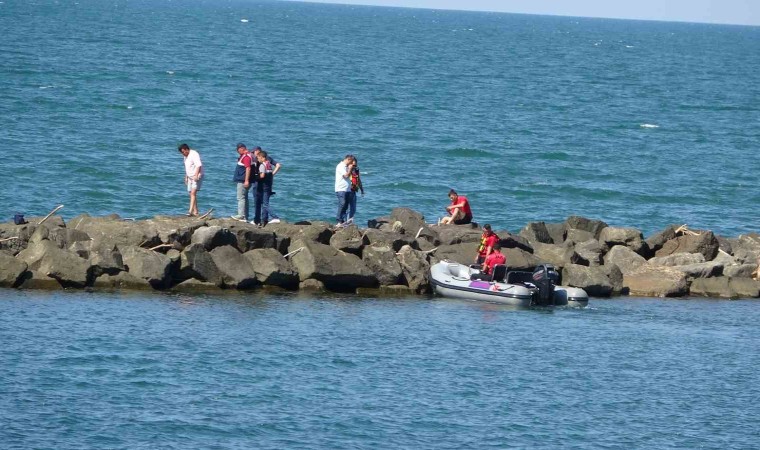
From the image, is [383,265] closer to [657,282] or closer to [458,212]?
[458,212]

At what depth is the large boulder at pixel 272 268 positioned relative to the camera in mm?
28750

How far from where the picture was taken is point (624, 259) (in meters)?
32.7

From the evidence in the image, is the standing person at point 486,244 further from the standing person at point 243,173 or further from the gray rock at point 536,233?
the standing person at point 243,173

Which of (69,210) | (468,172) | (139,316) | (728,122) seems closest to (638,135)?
(728,122)

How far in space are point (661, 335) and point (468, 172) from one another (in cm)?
2682

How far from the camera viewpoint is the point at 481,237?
31828 mm

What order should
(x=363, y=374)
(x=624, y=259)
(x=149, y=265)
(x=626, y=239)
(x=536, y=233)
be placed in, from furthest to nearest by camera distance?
(x=536, y=233)
(x=626, y=239)
(x=624, y=259)
(x=149, y=265)
(x=363, y=374)

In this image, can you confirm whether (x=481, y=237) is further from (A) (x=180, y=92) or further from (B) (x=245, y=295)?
(A) (x=180, y=92)

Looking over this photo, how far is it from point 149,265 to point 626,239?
1333cm

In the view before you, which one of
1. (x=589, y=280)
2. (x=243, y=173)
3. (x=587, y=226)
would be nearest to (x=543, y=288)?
(x=589, y=280)

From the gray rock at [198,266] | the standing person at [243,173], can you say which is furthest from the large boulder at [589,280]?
the gray rock at [198,266]

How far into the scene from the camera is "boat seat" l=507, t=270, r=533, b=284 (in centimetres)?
2972

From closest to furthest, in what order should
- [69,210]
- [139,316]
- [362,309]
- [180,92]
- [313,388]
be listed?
[313,388], [139,316], [362,309], [69,210], [180,92]

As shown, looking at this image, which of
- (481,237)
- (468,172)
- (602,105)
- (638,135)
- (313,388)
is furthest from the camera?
(602,105)
